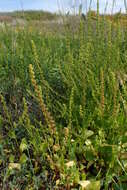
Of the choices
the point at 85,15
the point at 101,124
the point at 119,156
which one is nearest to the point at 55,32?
the point at 85,15

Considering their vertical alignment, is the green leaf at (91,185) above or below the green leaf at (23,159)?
below

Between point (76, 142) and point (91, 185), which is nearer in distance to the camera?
point (91, 185)

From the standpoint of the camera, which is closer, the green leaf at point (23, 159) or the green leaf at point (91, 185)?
the green leaf at point (91, 185)

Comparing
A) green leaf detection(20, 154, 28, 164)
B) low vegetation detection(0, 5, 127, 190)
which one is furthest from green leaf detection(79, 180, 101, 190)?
green leaf detection(20, 154, 28, 164)

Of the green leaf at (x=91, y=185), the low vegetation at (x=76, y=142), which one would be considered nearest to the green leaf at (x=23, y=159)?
the low vegetation at (x=76, y=142)

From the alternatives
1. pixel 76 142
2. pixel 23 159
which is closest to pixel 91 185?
pixel 76 142

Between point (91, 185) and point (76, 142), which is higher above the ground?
point (76, 142)

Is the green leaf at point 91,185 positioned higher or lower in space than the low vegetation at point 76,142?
lower

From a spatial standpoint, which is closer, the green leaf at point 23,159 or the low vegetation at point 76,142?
the low vegetation at point 76,142

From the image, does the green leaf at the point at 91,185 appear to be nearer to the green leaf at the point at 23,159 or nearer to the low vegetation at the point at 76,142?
the low vegetation at the point at 76,142

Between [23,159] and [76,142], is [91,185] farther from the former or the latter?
[23,159]

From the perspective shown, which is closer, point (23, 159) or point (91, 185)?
point (91, 185)

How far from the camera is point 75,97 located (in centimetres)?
177

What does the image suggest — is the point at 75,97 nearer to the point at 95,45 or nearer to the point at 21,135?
the point at 21,135
